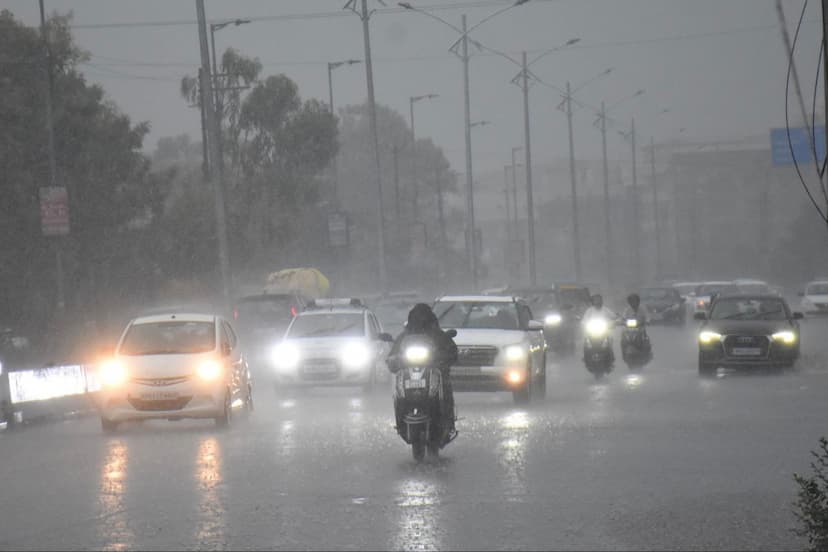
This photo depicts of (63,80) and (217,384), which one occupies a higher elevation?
(63,80)

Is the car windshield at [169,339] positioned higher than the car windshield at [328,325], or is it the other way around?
the car windshield at [169,339]

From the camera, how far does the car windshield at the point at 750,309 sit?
104 ft

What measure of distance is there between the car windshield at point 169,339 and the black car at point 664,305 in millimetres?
41225

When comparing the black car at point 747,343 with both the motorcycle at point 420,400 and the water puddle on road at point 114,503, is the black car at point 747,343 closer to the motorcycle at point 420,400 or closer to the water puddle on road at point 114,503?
the motorcycle at point 420,400

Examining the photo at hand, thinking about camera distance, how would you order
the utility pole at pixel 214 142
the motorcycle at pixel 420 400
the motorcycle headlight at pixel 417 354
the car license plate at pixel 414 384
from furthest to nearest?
the utility pole at pixel 214 142
the motorcycle headlight at pixel 417 354
the car license plate at pixel 414 384
the motorcycle at pixel 420 400

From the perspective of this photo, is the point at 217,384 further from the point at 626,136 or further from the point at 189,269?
the point at 626,136

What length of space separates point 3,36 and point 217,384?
97.8 ft

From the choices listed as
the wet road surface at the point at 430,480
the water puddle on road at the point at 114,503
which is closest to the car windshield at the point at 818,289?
the wet road surface at the point at 430,480

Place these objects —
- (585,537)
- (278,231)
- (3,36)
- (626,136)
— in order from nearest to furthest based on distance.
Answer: (585,537) → (3,36) → (278,231) → (626,136)

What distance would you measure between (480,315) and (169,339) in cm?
558

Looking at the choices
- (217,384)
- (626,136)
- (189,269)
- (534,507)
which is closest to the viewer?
(534,507)

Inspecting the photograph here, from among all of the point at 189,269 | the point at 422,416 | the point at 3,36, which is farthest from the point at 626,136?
the point at 422,416

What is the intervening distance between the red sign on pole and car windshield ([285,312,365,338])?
12355 millimetres

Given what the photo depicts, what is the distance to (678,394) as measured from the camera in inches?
1021
